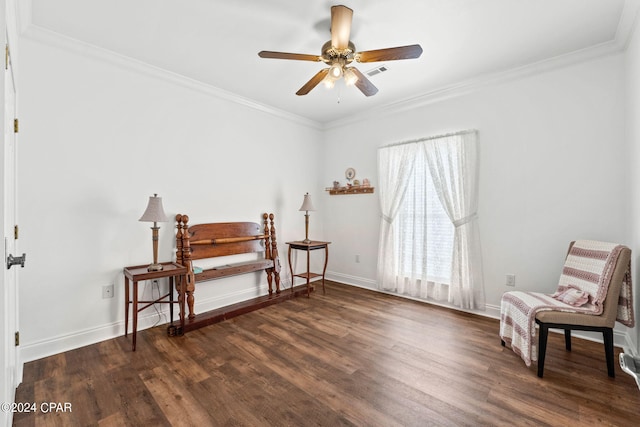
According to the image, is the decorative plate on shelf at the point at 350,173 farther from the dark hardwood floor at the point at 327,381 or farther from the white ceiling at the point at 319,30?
the dark hardwood floor at the point at 327,381

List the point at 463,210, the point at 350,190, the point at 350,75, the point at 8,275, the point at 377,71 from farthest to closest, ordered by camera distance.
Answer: the point at 350,190, the point at 463,210, the point at 377,71, the point at 350,75, the point at 8,275

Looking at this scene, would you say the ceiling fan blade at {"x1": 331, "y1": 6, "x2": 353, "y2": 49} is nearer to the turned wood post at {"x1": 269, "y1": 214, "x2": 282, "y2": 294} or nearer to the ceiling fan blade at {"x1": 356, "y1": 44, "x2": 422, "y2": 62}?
the ceiling fan blade at {"x1": 356, "y1": 44, "x2": 422, "y2": 62}

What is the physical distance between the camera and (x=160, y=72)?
3002 millimetres

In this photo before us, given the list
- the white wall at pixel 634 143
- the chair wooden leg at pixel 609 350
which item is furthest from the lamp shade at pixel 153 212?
the white wall at pixel 634 143

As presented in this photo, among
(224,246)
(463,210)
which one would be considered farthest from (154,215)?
(463,210)

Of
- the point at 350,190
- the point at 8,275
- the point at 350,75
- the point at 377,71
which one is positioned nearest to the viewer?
the point at 8,275

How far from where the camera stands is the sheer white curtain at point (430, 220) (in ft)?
10.8

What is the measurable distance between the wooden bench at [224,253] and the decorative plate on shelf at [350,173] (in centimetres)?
143

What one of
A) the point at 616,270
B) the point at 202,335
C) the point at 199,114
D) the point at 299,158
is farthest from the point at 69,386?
the point at 616,270

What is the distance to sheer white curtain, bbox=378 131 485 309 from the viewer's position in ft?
10.8

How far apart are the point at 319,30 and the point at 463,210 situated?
2438 mm

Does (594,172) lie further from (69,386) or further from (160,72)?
(69,386)

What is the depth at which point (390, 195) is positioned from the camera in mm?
3990

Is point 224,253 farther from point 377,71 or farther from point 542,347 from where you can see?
point 542,347
